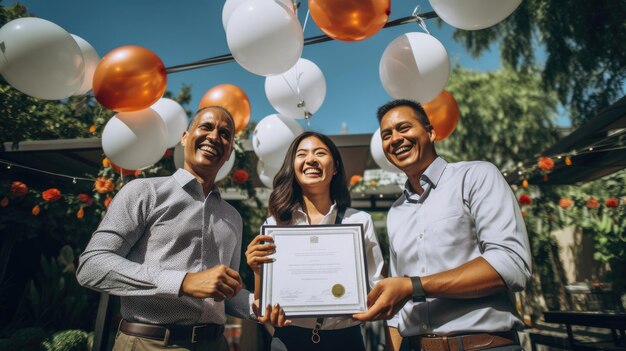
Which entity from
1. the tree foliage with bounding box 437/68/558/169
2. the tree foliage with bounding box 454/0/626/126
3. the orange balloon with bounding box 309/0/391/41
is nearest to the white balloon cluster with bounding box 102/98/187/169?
the orange balloon with bounding box 309/0/391/41

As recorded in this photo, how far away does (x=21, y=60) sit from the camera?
249cm

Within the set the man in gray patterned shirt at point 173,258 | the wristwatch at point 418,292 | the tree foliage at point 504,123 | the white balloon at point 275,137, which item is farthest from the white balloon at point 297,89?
the tree foliage at point 504,123

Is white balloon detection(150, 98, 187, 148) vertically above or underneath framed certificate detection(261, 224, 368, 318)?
above

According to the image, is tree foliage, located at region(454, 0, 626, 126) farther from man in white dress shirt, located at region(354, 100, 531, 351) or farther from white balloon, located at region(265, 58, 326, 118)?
man in white dress shirt, located at region(354, 100, 531, 351)

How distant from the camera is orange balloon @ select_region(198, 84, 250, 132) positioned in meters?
3.71

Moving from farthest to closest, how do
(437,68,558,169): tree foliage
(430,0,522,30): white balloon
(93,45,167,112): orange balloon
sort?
(437,68,558,169): tree foliage, (93,45,167,112): orange balloon, (430,0,522,30): white balloon

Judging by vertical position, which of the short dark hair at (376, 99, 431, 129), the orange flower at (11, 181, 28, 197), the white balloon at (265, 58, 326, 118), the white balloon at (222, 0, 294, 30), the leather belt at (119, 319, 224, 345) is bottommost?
the leather belt at (119, 319, 224, 345)

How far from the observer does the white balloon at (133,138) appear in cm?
312

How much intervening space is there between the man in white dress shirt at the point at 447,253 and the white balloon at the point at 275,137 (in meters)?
1.77

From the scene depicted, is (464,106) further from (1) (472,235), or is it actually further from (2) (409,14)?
(1) (472,235)

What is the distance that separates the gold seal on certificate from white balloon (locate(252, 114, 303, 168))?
2.28m

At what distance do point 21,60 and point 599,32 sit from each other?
8.77 m

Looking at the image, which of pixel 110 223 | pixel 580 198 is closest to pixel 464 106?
pixel 580 198

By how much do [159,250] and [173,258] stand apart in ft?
0.27
